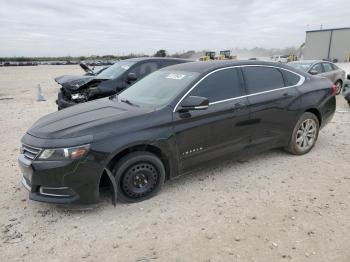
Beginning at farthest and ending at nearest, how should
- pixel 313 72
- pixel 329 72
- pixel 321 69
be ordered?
pixel 329 72, pixel 321 69, pixel 313 72

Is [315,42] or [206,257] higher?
[315,42]

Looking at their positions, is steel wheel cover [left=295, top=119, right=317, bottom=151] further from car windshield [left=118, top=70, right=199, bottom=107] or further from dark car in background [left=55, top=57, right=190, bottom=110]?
dark car in background [left=55, top=57, right=190, bottom=110]

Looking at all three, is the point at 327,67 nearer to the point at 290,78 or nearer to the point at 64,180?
the point at 290,78

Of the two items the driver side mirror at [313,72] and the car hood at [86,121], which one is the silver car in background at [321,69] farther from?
the car hood at [86,121]

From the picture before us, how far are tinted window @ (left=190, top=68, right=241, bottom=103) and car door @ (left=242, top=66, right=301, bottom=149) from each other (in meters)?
0.22

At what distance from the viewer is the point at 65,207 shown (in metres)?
3.73

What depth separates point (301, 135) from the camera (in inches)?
217

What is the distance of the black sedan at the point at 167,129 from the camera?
3.58 m

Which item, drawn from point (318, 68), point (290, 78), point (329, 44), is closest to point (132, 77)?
point (290, 78)

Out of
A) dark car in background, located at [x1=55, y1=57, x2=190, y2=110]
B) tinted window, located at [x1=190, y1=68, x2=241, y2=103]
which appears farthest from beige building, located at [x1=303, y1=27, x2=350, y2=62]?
tinted window, located at [x1=190, y1=68, x2=241, y2=103]

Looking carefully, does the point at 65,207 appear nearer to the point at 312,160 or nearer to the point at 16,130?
the point at 312,160

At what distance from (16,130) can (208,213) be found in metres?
5.95

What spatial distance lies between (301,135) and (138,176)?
3.07 meters

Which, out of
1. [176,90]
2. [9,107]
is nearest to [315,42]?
[9,107]
